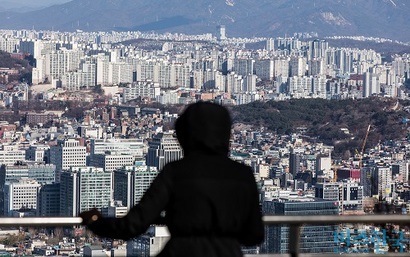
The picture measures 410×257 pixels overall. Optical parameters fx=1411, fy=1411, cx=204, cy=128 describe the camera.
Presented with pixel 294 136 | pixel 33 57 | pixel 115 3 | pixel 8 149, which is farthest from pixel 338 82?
pixel 115 3

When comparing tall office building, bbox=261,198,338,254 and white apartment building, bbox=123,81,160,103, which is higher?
white apartment building, bbox=123,81,160,103

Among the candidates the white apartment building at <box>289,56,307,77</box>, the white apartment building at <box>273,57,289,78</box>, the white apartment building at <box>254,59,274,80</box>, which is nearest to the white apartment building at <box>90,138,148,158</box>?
the white apartment building at <box>289,56,307,77</box>

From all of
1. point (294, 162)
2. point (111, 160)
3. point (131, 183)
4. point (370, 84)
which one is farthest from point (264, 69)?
point (131, 183)

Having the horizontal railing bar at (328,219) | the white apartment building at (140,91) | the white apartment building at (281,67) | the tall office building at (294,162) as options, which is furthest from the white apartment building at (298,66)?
the horizontal railing bar at (328,219)

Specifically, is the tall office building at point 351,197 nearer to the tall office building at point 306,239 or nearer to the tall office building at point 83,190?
the tall office building at point 83,190

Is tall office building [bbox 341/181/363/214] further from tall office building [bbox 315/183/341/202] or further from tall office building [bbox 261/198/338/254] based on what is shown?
tall office building [bbox 261/198/338/254]

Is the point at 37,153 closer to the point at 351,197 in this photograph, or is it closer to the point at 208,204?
the point at 351,197

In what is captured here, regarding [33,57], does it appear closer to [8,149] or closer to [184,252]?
[8,149]
